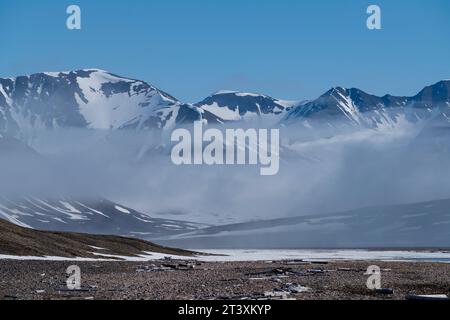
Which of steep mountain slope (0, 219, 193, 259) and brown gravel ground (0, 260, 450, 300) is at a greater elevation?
steep mountain slope (0, 219, 193, 259)

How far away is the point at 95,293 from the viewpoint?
40875 mm

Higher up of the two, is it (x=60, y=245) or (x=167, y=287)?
(x=60, y=245)

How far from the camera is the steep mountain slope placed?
271ft

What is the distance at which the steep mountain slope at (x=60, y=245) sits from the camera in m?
82.5

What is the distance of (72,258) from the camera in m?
83.8

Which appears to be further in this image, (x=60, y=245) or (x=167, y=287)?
(x=60, y=245)

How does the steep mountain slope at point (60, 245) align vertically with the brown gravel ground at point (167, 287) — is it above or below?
above

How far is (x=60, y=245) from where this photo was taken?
312 ft
